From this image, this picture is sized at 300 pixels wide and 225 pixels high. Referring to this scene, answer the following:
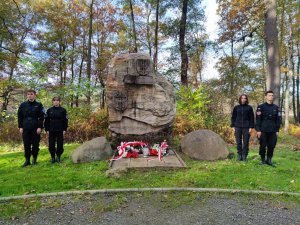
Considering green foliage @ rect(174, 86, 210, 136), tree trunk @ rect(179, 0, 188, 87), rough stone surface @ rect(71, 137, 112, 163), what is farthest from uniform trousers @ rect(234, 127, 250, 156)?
tree trunk @ rect(179, 0, 188, 87)

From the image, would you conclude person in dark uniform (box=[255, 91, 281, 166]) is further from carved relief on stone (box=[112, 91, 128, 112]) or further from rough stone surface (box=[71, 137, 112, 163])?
rough stone surface (box=[71, 137, 112, 163])

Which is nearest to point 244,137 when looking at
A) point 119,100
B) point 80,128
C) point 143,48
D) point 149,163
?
point 149,163

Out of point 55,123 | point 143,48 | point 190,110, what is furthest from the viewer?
point 143,48

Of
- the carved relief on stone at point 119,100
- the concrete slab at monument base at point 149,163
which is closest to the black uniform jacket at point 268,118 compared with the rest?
the concrete slab at monument base at point 149,163

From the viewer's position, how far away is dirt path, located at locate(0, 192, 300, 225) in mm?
3664

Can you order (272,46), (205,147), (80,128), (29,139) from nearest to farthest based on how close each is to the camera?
(29,139) → (205,147) → (80,128) → (272,46)

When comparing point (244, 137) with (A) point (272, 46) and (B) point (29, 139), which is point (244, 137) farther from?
(A) point (272, 46)

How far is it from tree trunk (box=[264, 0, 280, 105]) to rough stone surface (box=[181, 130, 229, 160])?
5.90 meters

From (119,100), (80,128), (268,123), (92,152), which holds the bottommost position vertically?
(92,152)

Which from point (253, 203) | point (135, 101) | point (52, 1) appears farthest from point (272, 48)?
point (52, 1)

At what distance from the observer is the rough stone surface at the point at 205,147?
739 centimetres

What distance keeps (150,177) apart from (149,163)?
34.2 inches

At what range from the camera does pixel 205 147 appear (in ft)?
24.5

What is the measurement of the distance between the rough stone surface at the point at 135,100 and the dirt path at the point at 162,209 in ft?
11.8
